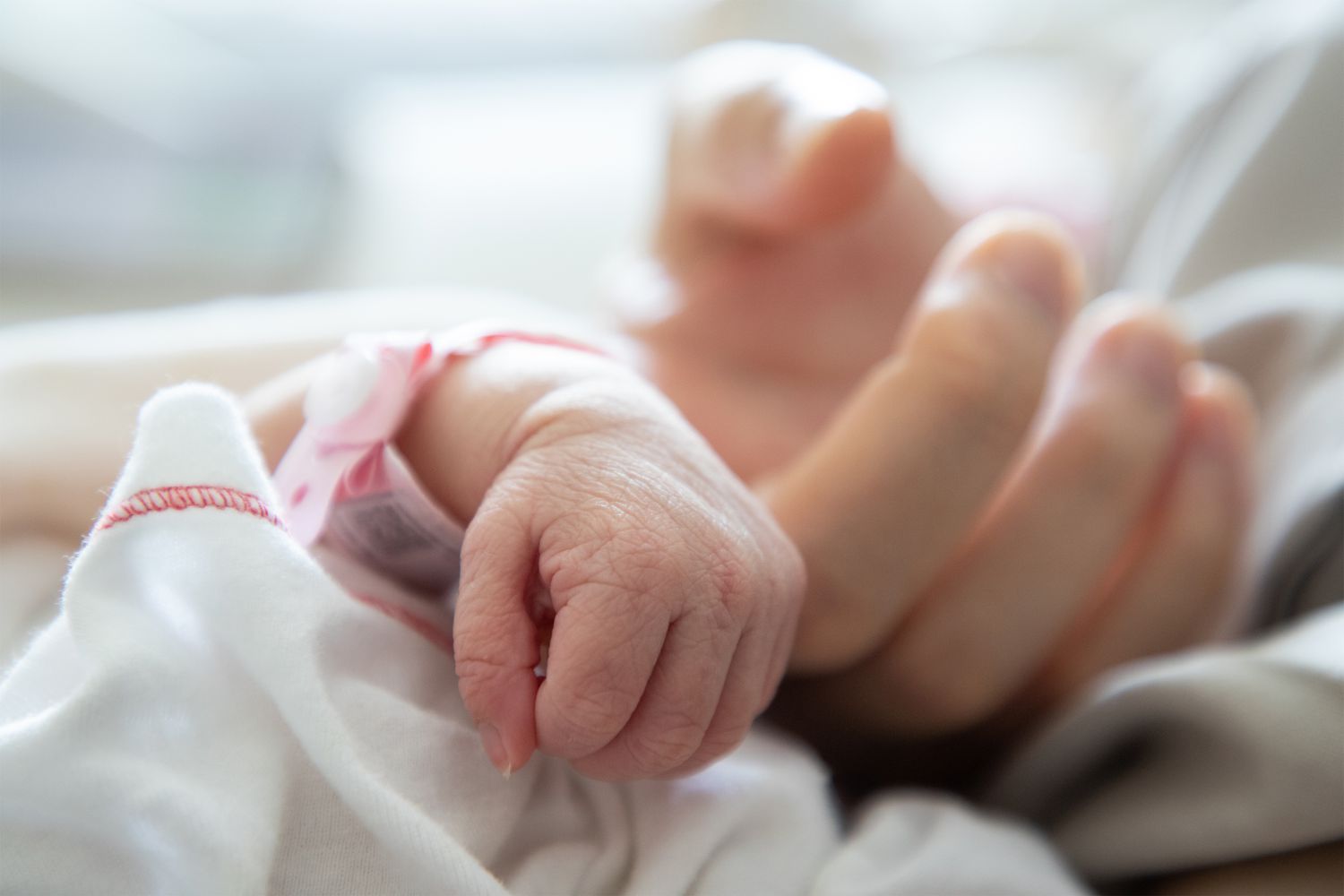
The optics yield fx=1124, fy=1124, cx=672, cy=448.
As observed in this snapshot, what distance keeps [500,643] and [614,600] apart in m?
0.04

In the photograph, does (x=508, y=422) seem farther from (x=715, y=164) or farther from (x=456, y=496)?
(x=715, y=164)

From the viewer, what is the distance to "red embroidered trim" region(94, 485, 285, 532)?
0.31 m

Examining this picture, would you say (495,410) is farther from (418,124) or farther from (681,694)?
(418,124)

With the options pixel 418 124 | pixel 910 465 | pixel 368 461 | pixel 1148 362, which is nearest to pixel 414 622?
pixel 368 461

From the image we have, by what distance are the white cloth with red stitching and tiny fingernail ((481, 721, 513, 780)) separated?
2cm

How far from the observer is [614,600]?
11.7 inches

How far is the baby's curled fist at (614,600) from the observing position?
298 millimetres

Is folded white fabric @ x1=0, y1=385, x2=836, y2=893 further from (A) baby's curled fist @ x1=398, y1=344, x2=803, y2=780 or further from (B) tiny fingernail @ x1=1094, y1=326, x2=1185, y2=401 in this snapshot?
(B) tiny fingernail @ x1=1094, y1=326, x2=1185, y2=401

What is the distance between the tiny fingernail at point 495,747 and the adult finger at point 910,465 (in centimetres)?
16

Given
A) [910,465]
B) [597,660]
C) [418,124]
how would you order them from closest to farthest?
[597,660], [910,465], [418,124]

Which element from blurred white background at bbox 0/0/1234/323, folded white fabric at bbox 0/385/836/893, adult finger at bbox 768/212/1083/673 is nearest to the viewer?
folded white fabric at bbox 0/385/836/893

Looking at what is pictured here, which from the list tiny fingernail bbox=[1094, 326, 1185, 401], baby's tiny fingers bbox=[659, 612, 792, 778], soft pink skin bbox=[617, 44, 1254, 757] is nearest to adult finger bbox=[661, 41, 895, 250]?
soft pink skin bbox=[617, 44, 1254, 757]

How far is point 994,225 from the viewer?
495 mm

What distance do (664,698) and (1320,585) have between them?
328mm
